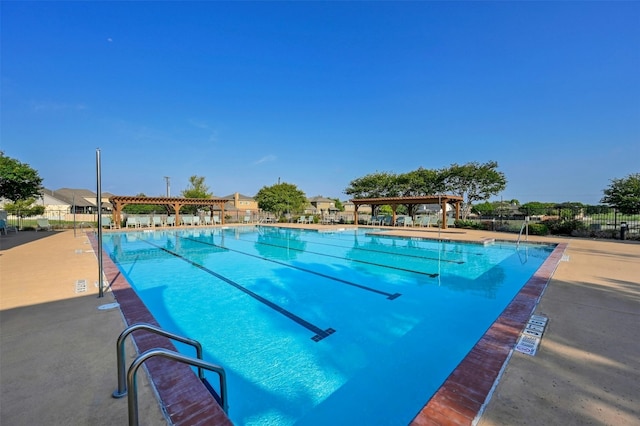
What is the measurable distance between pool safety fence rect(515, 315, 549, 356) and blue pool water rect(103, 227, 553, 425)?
0.84m

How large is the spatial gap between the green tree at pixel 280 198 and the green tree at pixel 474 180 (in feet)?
53.6

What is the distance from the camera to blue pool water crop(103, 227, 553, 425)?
9.13 ft

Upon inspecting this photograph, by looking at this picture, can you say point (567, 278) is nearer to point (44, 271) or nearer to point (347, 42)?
point (44, 271)

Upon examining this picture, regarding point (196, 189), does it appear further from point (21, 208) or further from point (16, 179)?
point (16, 179)

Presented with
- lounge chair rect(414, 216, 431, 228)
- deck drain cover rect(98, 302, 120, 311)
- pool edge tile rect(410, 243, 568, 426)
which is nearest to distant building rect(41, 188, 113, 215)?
lounge chair rect(414, 216, 431, 228)

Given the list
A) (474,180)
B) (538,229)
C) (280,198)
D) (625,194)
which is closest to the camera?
(625,194)

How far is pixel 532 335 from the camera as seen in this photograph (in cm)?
307

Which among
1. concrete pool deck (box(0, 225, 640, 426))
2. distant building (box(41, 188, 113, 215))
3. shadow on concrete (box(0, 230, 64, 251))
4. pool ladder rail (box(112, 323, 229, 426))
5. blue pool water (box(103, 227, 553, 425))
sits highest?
distant building (box(41, 188, 113, 215))

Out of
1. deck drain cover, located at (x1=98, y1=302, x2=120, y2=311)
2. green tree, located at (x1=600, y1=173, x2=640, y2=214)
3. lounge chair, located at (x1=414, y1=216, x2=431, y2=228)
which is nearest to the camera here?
deck drain cover, located at (x1=98, y1=302, x2=120, y2=311)

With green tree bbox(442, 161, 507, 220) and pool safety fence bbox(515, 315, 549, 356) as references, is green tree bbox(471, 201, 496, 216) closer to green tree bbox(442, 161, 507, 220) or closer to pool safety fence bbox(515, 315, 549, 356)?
green tree bbox(442, 161, 507, 220)

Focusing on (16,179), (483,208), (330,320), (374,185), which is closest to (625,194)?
(330,320)

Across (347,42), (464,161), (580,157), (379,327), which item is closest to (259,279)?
(379,327)

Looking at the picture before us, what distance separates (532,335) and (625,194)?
17.7 metres

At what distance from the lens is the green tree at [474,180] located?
27.7 metres
